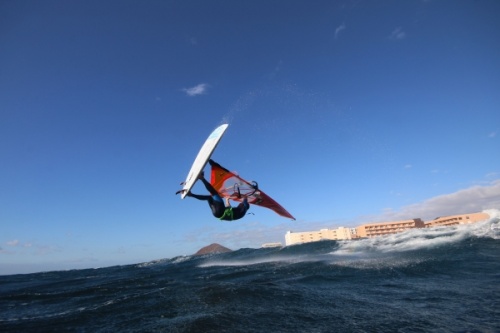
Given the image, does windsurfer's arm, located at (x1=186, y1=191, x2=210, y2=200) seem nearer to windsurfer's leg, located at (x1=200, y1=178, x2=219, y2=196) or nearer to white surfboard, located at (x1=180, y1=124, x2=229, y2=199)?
white surfboard, located at (x1=180, y1=124, x2=229, y2=199)

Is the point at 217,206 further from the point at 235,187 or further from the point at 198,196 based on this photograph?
the point at 235,187

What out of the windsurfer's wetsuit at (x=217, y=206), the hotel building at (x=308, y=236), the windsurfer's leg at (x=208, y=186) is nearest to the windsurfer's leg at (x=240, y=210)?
the windsurfer's wetsuit at (x=217, y=206)

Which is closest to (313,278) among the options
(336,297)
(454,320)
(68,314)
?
(336,297)

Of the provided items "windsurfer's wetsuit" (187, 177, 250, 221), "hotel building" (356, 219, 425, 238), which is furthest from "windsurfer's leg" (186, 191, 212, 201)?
"hotel building" (356, 219, 425, 238)

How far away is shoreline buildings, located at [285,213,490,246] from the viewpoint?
11239 centimetres

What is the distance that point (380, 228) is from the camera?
13088 centimetres

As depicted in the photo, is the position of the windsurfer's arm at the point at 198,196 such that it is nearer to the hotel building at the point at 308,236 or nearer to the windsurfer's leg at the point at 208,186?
the windsurfer's leg at the point at 208,186

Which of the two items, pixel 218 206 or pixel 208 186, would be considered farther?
pixel 218 206

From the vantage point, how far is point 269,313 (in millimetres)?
6348

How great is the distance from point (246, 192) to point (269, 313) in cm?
604

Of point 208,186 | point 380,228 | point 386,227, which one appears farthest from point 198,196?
point 386,227

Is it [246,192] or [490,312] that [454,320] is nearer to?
[490,312]

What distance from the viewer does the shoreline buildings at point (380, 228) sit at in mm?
112394

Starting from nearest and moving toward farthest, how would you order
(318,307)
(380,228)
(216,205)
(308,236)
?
(318,307) < (216,205) < (380,228) < (308,236)
